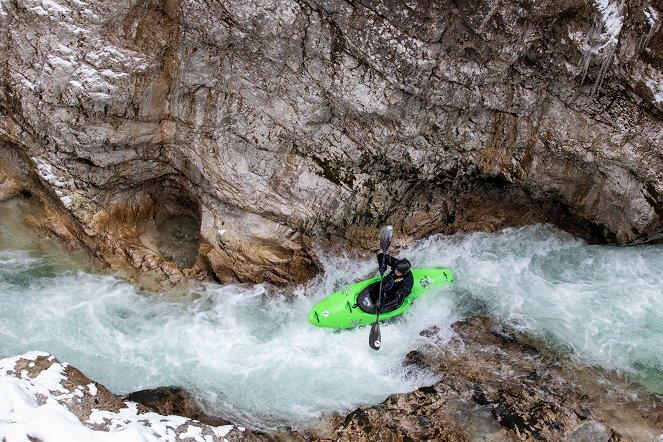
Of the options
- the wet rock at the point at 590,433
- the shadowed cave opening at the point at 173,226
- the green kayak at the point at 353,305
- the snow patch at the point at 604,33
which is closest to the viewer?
the wet rock at the point at 590,433

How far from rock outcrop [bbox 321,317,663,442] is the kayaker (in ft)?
3.32

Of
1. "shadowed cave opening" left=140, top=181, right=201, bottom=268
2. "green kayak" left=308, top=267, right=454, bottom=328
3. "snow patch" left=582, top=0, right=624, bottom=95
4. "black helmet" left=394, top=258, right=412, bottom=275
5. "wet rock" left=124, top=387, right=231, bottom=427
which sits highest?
"snow patch" left=582, top=0, right=624, bottom=95

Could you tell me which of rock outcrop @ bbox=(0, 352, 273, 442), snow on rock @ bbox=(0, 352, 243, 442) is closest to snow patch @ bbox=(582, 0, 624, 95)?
rock outcrop @ bbox=(0, 352, 273, 442)

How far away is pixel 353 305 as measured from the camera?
8719 mm

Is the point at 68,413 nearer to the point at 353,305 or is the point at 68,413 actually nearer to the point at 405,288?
the point at 353,305

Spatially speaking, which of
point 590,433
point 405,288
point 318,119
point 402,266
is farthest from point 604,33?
point 590,433

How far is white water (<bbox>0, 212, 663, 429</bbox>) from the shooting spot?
25.5 ft

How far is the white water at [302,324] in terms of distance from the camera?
7766mm

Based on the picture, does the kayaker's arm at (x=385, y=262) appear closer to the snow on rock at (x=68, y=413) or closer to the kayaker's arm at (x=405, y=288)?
the kayaker's arm at (x=405, y=288)

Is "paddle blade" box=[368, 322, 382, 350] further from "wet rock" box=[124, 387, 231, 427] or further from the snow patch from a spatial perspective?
the snow patch

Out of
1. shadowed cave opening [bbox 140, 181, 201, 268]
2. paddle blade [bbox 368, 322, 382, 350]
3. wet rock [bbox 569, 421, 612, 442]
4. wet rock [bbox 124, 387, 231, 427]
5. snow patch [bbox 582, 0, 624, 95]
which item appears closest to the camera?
wet rock [bbox 569, 421, 612, 442]

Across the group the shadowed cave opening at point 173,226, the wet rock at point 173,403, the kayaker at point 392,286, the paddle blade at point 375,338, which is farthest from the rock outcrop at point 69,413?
the shadowed cave opening at point 173,226

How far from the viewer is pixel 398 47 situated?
773 centimetres

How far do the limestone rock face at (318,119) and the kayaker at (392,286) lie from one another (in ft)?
3.98
